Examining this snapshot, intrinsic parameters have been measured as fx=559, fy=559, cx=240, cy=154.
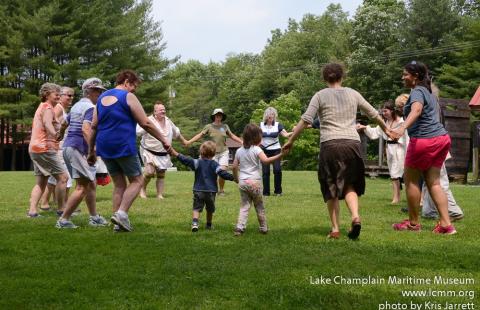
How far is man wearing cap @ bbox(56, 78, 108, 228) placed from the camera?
24.2ft

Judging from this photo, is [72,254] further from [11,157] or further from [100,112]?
[11,157]

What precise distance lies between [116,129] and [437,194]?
4.06 m

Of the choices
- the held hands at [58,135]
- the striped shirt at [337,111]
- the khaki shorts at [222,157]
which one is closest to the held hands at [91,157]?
the held hands at [58,135]

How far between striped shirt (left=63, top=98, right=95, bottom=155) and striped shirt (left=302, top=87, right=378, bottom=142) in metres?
3.13

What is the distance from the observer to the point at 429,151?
6910 mm

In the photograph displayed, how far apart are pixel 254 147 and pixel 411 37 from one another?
4520 centimetres

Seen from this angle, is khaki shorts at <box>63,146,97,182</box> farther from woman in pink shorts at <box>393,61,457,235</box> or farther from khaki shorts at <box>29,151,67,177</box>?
woman in pink shorts at <box>393,61,457,235</box>

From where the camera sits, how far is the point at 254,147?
23.4 feet

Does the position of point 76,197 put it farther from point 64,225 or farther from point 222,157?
point 222,157

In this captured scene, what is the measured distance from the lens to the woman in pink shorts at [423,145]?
6895mm

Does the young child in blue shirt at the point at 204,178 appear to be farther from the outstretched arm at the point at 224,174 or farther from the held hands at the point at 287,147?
the held hands at the point at 287,147

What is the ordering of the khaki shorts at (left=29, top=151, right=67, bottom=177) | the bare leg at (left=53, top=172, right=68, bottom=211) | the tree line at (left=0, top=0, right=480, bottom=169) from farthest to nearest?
the tree line at (left=0, top=0, right=480, bottom=169)
the bare leg at (left=53, top=172, right=68, bottom=211)
the khaki shorts at (left=29, top=151, right=67, bottom=177)

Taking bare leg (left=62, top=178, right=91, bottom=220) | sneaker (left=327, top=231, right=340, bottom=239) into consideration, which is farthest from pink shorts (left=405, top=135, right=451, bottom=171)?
bare leg (left=62, top=178, right=91, bottom=220)

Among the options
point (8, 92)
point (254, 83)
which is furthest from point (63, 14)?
point (254, 83)
